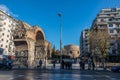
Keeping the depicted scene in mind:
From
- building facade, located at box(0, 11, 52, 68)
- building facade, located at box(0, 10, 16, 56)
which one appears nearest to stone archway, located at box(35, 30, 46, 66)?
building facade, located at box(0, 11, 52, 68)

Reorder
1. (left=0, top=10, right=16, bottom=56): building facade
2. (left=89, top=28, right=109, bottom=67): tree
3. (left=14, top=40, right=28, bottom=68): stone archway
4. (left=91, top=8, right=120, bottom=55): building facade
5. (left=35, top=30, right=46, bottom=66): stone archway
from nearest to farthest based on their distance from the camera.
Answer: (left=14, top=40, right=28, bottom=68): stone archway → (left=35, top=30, right=46, bottom=66): stone archway → (left=89, top=28, right=109, bottom=67): tree → (left=91, top=8, right=120, bottom=55): building facade → (left=0, top=10, right=16, bottom=56): building facade

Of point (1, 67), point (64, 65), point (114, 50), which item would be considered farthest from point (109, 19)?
point (1, 67)

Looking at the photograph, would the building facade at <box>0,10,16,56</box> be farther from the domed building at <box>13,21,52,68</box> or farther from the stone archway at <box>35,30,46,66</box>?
the domed building at <box>13,21,52,68</box>

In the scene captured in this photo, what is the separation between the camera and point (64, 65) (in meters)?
55.6

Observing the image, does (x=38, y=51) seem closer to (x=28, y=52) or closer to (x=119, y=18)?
(x=28, y=52)

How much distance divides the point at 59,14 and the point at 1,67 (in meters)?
14.9

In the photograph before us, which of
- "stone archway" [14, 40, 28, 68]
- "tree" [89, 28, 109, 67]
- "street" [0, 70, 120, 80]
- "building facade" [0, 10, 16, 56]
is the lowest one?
"street" [0, 70, 120, 80]

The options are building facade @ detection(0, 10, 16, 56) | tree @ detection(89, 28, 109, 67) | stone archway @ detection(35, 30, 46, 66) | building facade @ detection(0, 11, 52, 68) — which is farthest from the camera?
building facade @ detection(0, 10, 16, 56)

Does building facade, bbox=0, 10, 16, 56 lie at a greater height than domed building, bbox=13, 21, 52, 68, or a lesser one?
greater

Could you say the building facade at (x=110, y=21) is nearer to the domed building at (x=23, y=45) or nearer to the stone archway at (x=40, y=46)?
the stone archway at (x=40, y=46)

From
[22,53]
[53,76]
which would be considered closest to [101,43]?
[22,53]

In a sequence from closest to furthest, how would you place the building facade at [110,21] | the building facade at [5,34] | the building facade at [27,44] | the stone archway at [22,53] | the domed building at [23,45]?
the domed building at [23,45]
the building facade at [27,44]
the stone archway at [22,53]
the building facade at [110,21]
the building facade at [5,34]

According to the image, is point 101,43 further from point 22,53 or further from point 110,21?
point 110,21

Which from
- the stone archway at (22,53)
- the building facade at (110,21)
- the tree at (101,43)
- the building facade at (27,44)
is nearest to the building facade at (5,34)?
the building facade at (110,21)
